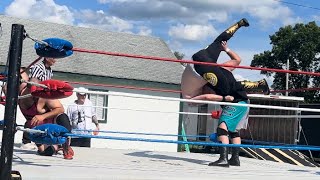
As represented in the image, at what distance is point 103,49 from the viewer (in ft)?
57.8

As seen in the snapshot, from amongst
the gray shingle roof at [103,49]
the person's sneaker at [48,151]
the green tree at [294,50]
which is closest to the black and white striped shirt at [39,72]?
the person's sneaker at [48,151]

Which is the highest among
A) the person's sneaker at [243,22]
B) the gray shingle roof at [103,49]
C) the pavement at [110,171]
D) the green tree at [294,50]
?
the green tree at [294,50]

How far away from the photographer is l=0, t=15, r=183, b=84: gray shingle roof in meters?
15.8

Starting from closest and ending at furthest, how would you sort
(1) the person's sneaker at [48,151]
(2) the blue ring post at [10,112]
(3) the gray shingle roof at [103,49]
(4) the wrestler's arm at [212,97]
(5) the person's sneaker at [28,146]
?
1. (2) the blue ring post at [10,112]
2. (4) the wrestler's arm at [212,97]
3. (1) the person's sneaker at [48,151]
4. (5) the person's sneaker at [28,146]
5. (3) the gray shingle roof at [103,49]

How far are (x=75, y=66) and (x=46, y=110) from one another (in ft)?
36.5

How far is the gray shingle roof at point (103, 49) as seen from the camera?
15828 millimetres

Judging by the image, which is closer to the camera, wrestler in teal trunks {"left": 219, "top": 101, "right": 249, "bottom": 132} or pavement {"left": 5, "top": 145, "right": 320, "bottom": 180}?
pavement {"left": 5, "top": 145, "right": 320, "bottom": 180}

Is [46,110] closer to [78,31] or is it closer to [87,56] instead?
[87,56]

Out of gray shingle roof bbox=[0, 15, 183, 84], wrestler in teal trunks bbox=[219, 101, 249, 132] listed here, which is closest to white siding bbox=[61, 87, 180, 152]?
gray shingle roof bbox=[0, 15, 183, 84]

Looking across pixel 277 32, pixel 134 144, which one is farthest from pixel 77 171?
pixel 277 32

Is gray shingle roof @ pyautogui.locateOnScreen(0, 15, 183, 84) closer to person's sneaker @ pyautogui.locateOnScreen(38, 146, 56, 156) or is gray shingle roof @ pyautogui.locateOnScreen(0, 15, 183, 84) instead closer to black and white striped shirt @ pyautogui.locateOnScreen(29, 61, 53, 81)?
black and white striped shirt @ pyautogui.locateOnScreen(29, 61, 53, 81)

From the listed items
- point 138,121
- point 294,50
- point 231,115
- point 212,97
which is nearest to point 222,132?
point 231,115

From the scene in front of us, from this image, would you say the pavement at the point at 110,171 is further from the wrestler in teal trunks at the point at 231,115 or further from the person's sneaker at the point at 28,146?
the person's sneaker at the point at 28,146

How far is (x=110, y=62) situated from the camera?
17.0 meters
